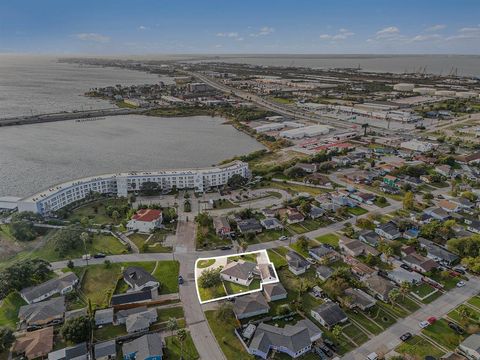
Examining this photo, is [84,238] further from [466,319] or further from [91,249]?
[466,319]

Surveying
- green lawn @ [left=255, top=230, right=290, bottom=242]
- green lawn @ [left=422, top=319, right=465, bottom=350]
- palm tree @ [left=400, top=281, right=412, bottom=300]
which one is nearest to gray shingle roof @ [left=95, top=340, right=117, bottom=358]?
green lawn @ [left=255, top=230, right=290, bottom=242]

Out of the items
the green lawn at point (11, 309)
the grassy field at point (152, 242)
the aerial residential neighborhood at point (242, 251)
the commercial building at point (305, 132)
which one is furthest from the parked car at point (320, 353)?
the commercial building at point (305, 132)

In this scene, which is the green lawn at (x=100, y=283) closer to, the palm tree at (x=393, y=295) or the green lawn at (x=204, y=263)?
the green lawn at (x=204, y=263)

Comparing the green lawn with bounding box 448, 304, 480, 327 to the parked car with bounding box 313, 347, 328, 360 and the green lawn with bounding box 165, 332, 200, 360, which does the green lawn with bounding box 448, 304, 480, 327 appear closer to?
the parked car with bounding box 313, 347, 328, 360

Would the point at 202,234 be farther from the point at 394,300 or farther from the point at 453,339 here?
the point at 453,339

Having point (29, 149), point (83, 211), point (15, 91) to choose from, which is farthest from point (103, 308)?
point (15, 91)
